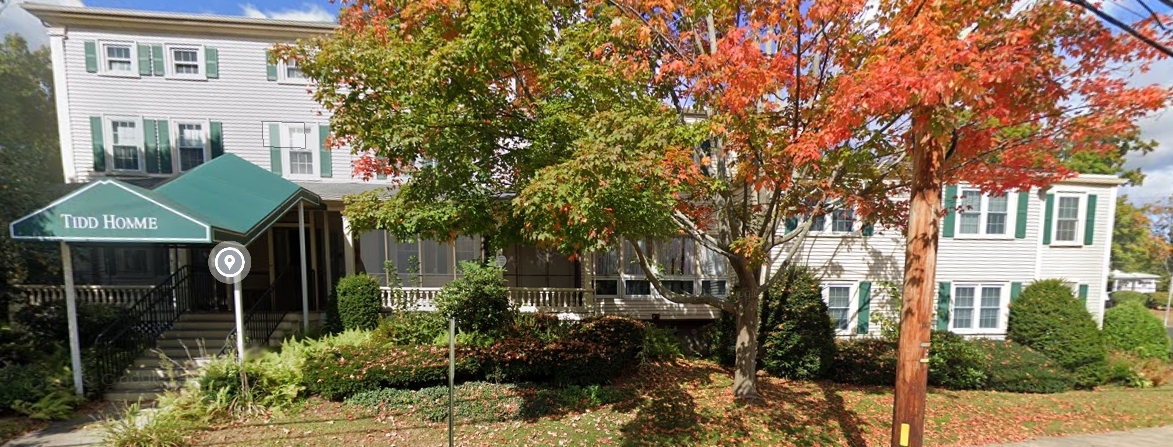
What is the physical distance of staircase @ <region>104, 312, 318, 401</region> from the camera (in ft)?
22.9

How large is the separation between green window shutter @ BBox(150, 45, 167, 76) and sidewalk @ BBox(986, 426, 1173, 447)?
2018cm

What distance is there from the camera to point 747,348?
7.46 metres

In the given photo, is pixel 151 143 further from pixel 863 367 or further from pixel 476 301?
pixel 863 367

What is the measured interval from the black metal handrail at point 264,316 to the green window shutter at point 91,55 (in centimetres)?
747

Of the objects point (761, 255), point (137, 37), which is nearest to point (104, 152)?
point (137, 37)

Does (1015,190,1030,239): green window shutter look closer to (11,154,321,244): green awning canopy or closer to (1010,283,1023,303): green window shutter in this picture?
(1010,283,1023,303): green window shutter

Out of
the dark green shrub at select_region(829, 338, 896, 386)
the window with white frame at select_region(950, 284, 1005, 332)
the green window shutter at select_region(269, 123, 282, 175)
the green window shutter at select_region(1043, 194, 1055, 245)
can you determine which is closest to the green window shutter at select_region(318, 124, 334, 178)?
the green window shutter at select_region(269, 123, 282, 175)

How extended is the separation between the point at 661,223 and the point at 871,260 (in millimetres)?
9063

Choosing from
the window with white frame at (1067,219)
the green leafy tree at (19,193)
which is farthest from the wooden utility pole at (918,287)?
the green leafy tree at (19,193)

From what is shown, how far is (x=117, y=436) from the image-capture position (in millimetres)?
5367

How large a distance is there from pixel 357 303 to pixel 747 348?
8034mm

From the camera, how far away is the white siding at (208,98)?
420 inches

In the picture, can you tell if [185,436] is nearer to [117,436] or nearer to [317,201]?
[117,436]

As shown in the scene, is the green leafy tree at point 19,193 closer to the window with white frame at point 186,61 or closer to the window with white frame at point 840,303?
the window with white frame at point 186,61
